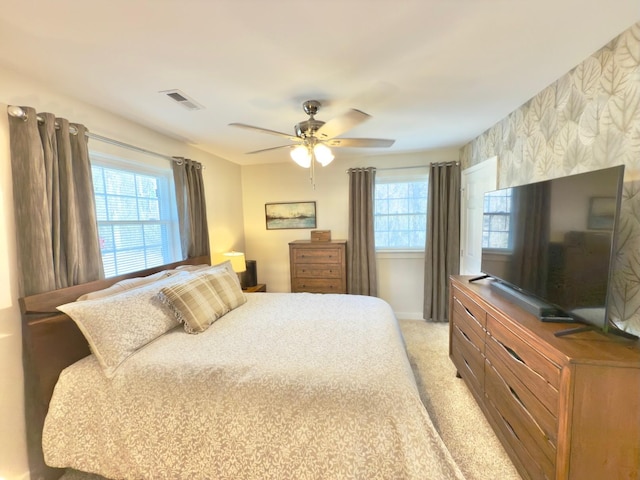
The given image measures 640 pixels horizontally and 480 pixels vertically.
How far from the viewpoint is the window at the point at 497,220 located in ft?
6.40

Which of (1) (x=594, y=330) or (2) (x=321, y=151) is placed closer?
(1) (x=594, y=330)

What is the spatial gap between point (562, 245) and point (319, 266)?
8.63 feet

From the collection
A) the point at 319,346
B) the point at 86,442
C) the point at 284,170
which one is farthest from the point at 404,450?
the point at 284,170

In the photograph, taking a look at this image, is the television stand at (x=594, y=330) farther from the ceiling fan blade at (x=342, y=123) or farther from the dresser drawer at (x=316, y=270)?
the dresser drawer at (x=316, y=270)

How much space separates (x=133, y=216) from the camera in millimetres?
2404

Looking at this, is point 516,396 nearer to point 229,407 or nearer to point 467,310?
point 467,310

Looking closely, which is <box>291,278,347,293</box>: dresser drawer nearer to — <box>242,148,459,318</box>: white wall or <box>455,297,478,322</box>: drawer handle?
<box>242,148,459,318</box>: white wall

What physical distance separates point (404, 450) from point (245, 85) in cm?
216

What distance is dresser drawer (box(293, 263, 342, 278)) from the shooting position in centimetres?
366

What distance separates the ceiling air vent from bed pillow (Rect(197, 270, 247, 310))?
4.31ft

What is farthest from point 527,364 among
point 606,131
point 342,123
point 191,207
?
point 191,207

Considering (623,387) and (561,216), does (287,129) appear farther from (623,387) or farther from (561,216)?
(623,387)

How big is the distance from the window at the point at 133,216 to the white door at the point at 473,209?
10.7 feet

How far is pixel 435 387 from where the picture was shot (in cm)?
228
